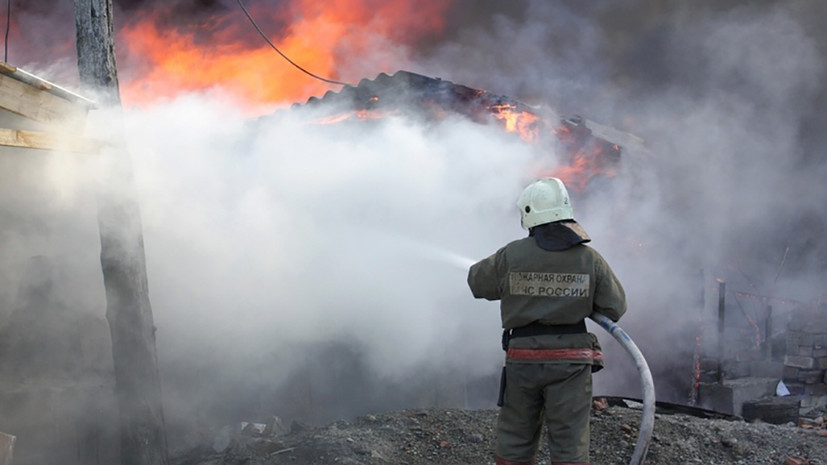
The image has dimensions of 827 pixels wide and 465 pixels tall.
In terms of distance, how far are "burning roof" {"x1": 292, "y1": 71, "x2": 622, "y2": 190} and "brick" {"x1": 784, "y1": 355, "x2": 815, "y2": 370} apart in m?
4.01

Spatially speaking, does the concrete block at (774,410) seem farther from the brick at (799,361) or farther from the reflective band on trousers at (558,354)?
the reflective band on trousers at (558,354)

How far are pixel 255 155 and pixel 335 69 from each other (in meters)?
4.29

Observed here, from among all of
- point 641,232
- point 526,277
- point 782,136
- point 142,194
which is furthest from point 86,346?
point 782,136

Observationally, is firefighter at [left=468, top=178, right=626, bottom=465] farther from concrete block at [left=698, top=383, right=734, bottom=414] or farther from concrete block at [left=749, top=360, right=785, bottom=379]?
concrete block at [left=749, top=360, right=785, bottom=379]

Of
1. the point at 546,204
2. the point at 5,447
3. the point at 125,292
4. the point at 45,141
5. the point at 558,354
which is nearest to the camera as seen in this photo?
the point at 558,354

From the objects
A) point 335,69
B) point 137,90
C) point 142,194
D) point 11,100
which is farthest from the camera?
point 335,69

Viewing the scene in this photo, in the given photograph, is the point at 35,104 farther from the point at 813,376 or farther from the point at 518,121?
the point at 813,376

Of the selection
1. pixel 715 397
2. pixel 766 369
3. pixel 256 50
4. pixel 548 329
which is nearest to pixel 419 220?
pixel 256 50

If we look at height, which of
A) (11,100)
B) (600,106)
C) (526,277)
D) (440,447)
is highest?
(600,106)

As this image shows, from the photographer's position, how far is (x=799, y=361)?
10711 mm

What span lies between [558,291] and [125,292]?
3562mm

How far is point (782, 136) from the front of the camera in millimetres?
13531

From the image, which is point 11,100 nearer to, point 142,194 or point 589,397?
point 142,194

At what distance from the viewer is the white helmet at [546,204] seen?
→ 160 inches
